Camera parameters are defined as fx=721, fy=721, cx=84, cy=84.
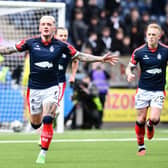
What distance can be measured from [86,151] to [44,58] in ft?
7.23

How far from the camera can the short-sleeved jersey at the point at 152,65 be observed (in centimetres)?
1256

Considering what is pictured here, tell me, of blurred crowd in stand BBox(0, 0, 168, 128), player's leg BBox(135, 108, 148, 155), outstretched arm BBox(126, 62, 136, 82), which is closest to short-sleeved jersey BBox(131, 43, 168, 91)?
outstretched arm BBox(126, 62, 136, 82)

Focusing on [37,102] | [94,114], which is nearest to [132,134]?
[94,114]

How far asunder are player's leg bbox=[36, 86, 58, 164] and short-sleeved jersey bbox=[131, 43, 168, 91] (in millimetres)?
1807

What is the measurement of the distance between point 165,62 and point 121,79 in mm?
8674

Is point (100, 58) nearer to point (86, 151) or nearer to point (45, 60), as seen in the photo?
point (45, 60)

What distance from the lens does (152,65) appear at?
12586mm

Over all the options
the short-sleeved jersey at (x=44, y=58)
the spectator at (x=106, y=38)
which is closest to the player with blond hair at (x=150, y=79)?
the short-sleeved jersey at (x=44, y=58)

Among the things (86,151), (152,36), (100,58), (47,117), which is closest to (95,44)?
(86,151)

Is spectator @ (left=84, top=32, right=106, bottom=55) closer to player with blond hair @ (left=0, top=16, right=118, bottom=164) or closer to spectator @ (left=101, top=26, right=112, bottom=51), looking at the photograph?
spectator @ (left=101, top=26, right=112, bottom=51)

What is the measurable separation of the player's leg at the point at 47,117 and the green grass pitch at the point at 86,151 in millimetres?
213

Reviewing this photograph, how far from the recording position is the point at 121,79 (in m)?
21.3

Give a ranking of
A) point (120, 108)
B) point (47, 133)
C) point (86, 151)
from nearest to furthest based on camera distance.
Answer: point (47, 133), point (86, 151), point (120, 108)

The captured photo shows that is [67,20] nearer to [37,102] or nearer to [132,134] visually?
[132,134]
